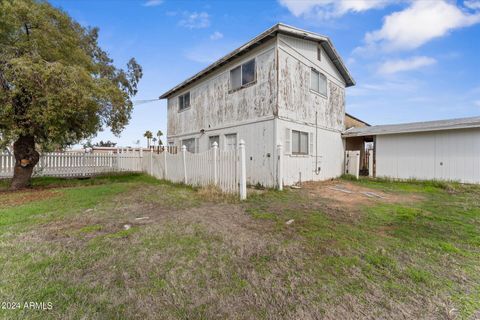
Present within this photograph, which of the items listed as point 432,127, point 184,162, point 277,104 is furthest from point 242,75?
point 432,127

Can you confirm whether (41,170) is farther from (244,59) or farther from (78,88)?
(244,59)

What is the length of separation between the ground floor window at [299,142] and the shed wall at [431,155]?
4.85 m

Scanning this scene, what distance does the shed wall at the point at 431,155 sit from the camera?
8.73 meters

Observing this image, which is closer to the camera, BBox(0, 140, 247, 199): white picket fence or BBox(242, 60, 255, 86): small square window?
BBox(0, 140, 247, 199): white picket fence

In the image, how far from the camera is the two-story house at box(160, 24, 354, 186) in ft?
26.0

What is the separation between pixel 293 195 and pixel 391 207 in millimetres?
2511

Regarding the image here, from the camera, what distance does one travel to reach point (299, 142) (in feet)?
29.3

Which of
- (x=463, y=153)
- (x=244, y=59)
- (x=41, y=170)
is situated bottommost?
(x=41, y=170)

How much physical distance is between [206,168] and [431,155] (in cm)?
1016

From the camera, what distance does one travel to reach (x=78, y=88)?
21.1ft

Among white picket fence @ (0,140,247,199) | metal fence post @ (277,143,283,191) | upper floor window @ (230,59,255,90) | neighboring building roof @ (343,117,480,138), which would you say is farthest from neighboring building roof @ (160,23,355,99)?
white picket fence @ (0,140,247,199)

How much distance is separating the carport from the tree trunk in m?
14.4

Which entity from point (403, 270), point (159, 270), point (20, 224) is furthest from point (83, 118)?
point (403, 270)

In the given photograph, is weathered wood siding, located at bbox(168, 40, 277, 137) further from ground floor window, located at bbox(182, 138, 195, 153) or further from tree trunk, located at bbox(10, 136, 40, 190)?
tree trunk, located at bbox(10, 136, 40, 190)
